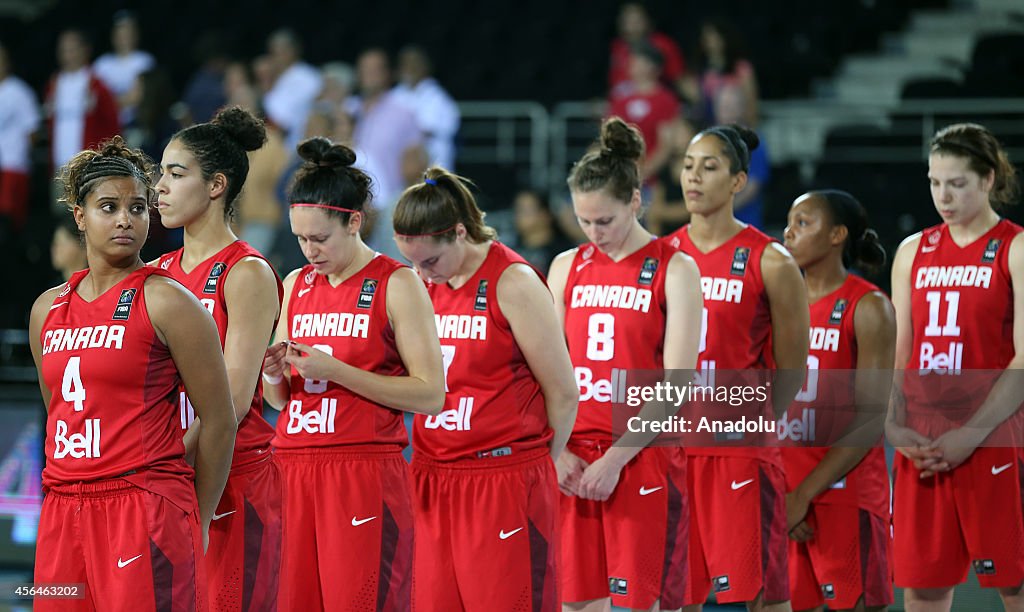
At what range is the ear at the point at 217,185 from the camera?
4.18 meters

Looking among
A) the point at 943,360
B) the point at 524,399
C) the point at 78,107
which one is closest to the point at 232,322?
the point at 524,399

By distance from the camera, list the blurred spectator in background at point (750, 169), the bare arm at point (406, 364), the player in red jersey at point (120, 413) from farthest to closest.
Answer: the blurred spectator in background at point (750, 169), the bare arm at point (406, 364), the player in red jersey at point (120, 413)

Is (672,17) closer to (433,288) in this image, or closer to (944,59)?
(944,59)

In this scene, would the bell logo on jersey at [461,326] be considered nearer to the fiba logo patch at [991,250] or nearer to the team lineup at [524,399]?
the team lineup at [524,399]

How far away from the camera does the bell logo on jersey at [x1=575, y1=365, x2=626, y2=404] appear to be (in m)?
4.83

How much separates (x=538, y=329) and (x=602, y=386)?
63 centimetres

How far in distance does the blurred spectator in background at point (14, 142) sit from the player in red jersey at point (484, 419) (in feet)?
26.2

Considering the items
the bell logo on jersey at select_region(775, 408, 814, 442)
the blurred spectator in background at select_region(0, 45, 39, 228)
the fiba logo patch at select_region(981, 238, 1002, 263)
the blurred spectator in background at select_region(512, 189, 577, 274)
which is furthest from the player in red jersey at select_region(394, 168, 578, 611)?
the blurred spectator in background at select_region(0, 45, 39, 228)

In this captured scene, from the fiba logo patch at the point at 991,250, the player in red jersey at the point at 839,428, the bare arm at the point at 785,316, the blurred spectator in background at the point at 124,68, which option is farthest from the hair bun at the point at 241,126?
the blurred spectator in background at the point at 124,68

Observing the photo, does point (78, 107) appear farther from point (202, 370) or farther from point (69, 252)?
point (202, 370)

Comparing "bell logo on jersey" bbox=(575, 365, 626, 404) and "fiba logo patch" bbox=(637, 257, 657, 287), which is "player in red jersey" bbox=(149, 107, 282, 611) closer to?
"bell logo on jersey" bbox=(575, 365, 626, 404)

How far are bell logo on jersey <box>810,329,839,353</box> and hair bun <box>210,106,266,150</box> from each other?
2.49 metres

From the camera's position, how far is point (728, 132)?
5.34m

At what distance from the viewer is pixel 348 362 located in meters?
4.27
